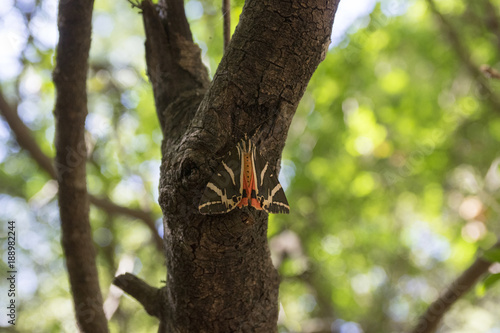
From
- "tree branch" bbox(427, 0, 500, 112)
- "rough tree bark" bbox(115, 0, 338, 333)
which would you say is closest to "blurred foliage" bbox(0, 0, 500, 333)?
"tree branch" bbox(427, 0, 500, 112)

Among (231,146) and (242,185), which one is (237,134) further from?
(242,185)

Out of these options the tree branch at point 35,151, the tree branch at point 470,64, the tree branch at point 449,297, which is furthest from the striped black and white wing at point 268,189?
the tree branch at point 470,64

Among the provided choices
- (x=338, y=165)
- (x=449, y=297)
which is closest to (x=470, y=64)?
(x=338, y=165)

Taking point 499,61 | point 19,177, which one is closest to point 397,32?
point 499,61

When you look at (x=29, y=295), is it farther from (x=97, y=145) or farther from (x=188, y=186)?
(x=188, y=186)

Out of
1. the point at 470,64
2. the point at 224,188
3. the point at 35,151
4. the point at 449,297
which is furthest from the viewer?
the point at 470,64

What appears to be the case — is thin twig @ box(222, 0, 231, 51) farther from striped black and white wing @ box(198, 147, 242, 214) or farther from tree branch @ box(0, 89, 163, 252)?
tree branch @ box(0, 89, 163, 252)

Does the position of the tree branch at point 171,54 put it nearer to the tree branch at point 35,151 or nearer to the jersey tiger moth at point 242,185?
the jersey tiger moth at point 242,185

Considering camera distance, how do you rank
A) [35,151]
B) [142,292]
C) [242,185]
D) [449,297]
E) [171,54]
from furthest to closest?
1. [35,151]
2. [449,297]
3. [171,54]
4. [142,292]
5. [242,185]
